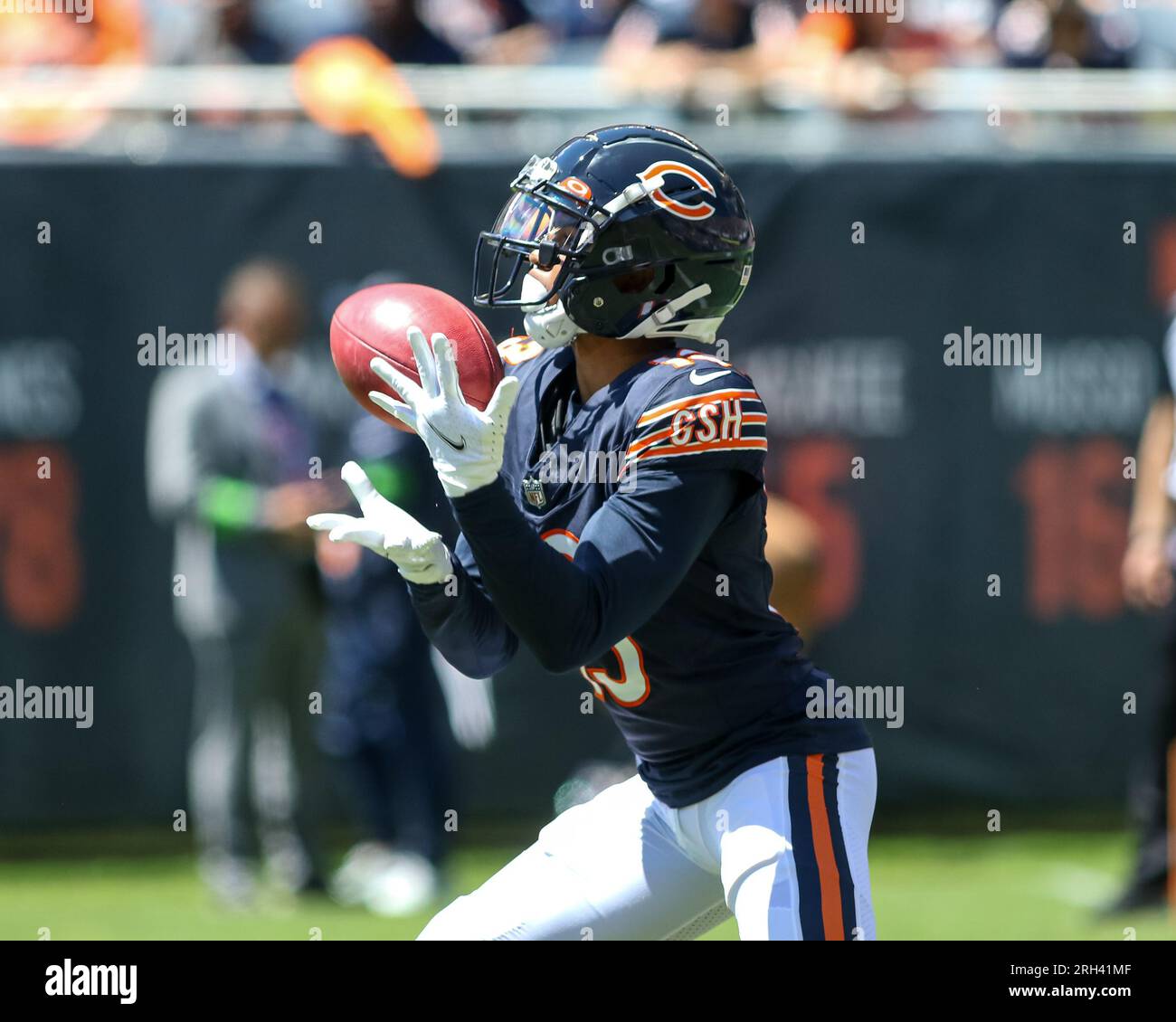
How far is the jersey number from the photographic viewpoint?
3.06 meters

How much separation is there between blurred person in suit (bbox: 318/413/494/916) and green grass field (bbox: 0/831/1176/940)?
224 mm

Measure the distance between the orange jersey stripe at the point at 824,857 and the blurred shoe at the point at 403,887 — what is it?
3119 mm

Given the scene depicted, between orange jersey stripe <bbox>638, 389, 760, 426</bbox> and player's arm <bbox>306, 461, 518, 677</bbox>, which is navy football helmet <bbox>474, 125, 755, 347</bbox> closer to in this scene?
orange jersey stripe <bbox>638, 389, 760, 426</bbox>

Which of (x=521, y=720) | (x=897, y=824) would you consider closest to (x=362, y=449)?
(x=521, y=720)

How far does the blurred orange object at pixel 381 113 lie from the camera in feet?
22.2

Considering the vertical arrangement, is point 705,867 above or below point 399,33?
below

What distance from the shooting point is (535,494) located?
3.08m

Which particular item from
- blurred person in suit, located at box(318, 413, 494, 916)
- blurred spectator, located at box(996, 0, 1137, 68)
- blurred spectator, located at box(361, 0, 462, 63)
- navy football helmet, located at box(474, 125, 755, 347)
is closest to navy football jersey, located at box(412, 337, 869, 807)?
navy football helmet, located at box(474, 125, 755, 347)

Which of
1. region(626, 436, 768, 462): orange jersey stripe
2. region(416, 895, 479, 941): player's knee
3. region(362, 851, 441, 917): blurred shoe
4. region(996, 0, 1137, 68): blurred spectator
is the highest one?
region(996, 0, 1137, 68): blurred spectator

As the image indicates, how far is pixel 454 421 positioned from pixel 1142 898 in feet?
12.6

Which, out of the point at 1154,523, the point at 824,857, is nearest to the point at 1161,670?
the point at 1154,523

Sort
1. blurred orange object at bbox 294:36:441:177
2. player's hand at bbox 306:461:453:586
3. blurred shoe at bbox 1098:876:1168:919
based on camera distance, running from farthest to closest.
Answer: blurred orange object at bbox 294:36:441:177
blurred shoe at bbox 1098:876:1168:919
player's hand at bbox 306:461:453:586

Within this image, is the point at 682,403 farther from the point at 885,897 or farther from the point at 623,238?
the point at 885,897
